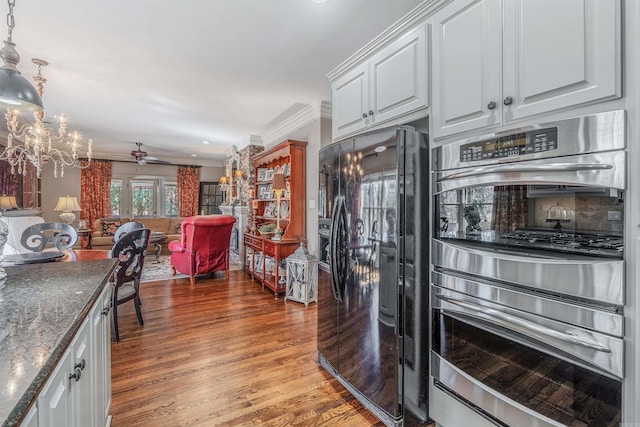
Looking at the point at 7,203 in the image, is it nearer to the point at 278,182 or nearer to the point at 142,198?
the point at 142,198

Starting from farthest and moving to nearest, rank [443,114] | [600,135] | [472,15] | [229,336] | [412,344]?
[229,336] < [412,344] < [443,114] < [472,15] < [600,135]

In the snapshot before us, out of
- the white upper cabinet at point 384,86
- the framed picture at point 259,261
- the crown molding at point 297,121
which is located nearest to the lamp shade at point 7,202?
the framed picture at point 259,261

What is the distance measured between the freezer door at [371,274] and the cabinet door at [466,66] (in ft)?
1.00

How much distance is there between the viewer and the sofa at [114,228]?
6.80m

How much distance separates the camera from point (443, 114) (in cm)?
153

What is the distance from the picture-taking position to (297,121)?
4.50 m

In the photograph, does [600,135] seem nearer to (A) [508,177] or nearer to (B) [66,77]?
(A) [508,177]

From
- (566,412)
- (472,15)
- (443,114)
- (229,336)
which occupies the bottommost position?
(229,336)

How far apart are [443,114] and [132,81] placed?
331 centimetres

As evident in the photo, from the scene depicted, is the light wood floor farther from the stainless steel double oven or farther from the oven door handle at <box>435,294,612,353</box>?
the oven door handle at <box>435,294,612,353</box>

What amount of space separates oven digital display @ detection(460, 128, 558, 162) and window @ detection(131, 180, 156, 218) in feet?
29.6

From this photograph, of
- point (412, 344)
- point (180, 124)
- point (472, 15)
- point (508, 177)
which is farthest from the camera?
point (180, 124)

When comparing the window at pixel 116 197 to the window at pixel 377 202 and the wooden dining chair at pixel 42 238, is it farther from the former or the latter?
the window at pixel 377 202

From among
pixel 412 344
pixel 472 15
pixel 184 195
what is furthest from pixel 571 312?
pixel 184 195
